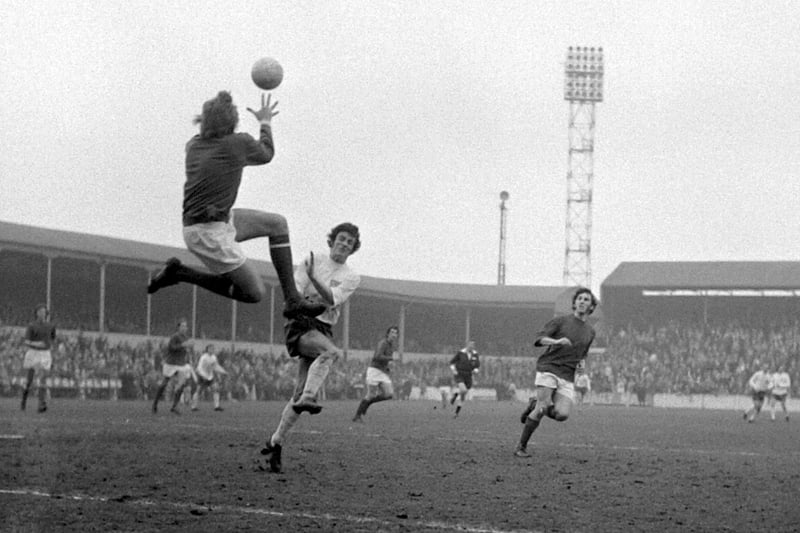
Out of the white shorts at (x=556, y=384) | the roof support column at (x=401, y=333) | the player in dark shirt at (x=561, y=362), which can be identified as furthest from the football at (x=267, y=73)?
the roof support column at (x=401, y=333)

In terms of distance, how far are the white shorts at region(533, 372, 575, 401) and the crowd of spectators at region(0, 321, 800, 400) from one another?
81.9ft

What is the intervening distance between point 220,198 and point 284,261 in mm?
887

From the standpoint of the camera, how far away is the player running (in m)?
11.8

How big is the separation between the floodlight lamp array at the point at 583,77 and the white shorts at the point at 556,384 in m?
52.5

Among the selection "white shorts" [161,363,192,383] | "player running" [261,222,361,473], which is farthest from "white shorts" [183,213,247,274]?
"white shorts" [161,363,192,383]

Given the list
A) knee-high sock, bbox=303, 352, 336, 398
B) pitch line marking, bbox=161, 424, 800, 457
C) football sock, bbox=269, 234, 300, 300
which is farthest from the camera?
pitch line marking, bbox=161, 424, 800, 457

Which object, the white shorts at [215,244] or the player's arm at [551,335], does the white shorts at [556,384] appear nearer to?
the player's arm at [551,335]

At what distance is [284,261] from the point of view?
973 cm

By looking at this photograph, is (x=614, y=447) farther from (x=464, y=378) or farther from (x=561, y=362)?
(x=464, y=378)

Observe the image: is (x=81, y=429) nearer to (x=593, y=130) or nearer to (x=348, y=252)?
(x=348, y=252)

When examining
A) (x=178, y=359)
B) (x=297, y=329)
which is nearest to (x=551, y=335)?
(x=297, y=329)

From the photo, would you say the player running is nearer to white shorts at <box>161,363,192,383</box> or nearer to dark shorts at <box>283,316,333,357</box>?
dark shorts at <box>283,316,333,357</box>

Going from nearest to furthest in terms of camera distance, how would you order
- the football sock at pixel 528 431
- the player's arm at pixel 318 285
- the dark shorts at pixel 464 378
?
the player's arm at pixel 318 285 → the football sock at pixel 528 431 → the dark shorts at pixel 464 378

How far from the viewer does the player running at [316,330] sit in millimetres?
11750
